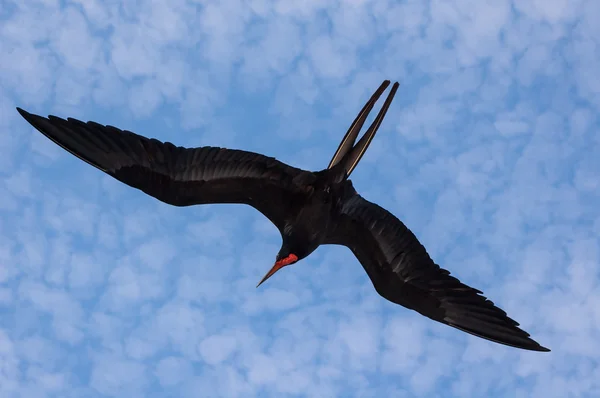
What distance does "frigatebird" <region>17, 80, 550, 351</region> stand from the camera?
9945mm

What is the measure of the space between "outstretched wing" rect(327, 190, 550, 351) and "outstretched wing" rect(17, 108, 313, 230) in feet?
2.87

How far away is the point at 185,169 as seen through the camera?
33.7ft

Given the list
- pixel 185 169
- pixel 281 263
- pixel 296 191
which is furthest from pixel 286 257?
pixel 185 169

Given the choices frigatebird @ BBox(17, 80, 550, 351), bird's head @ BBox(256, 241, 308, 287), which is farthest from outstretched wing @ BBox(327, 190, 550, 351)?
bird's head @ BBox(256, 241, 308, 287)

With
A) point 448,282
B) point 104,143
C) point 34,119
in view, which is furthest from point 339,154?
point 34,119

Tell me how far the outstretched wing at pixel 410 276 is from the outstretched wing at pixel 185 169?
873 millimetres

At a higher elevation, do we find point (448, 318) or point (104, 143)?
point (104, 143)

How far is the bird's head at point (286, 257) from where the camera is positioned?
10.1 m

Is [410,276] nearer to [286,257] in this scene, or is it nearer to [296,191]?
[286,257]

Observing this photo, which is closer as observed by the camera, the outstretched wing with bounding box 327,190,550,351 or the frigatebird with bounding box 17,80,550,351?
the outstretched wing with bounding box 327,190,550,351

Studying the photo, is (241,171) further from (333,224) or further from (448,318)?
(448,318)

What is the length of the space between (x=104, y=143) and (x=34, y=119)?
0.95 metres

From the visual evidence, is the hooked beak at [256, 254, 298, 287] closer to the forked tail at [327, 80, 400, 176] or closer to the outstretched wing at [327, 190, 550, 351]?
the outstretched wing at [327, 190, 550, 351]

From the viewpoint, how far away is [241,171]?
10406mm
